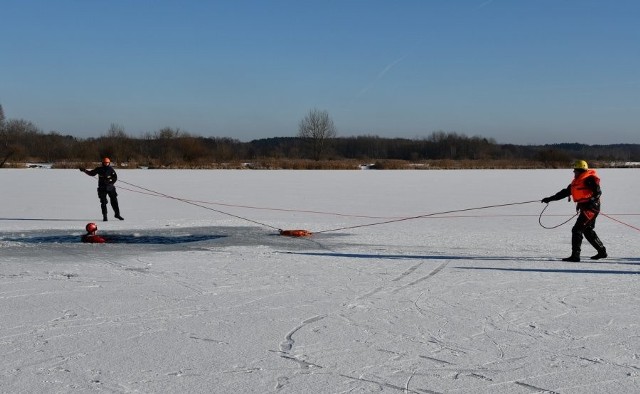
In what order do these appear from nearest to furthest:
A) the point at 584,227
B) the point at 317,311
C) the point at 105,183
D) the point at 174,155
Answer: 1. the point at 317,311
2. the point at 584,227
3. the point at 105,183
4. the point at 174,155

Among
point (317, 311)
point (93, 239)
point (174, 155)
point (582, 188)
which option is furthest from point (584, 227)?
point (174, 155)

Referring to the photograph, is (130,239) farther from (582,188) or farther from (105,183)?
(582,188)

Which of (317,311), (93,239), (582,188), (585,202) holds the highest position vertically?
(582,188)

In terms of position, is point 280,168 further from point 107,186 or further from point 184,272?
point 184,272

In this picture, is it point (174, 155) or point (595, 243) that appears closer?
point (595, 243)

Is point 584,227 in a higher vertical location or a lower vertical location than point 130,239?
higher

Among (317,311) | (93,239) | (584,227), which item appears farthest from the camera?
(93,239)

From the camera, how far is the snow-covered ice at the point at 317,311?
4.02 m

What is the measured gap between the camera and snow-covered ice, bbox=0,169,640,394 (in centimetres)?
402

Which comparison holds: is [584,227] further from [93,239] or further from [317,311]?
[93,239]

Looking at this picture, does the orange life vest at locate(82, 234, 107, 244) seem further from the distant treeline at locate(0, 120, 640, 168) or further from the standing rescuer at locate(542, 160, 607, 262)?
the distant treeline at locate(0, 120, 640, 168)

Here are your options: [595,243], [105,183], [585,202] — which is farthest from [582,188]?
[105,183]

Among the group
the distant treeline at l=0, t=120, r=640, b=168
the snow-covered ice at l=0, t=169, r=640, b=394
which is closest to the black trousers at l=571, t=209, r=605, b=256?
the snow-covered ice at l=0, t=169, r=640, b=394

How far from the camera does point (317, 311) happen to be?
221 inches
